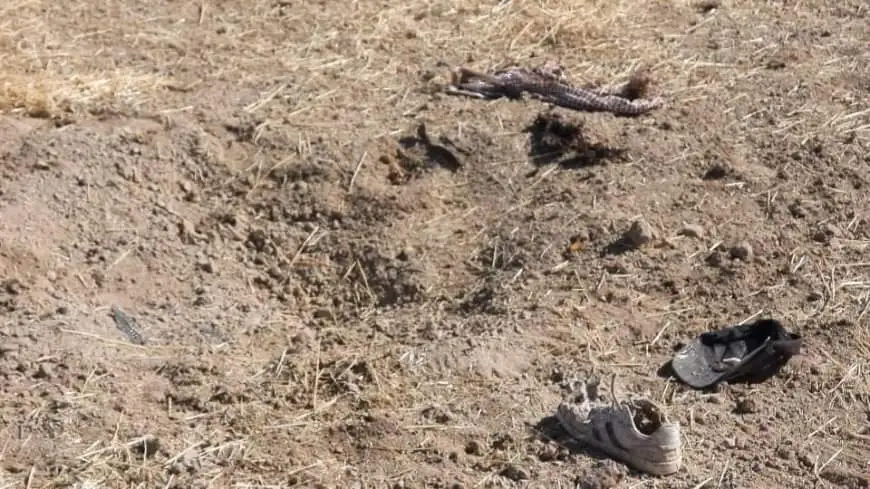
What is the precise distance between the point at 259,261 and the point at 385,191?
0.59m

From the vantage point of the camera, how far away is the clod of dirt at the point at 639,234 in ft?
15.9

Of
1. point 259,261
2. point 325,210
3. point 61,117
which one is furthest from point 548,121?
point 61,117

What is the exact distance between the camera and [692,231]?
490 centimetres

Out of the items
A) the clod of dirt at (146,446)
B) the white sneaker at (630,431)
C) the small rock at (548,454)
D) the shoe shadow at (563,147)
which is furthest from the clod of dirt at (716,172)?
the clod of dirt at (146,446)

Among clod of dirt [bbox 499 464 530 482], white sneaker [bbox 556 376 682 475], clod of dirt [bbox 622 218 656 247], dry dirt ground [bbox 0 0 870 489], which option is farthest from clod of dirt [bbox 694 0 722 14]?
clod of dirt [bbox 499 464 530 482]

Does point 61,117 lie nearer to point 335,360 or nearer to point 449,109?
point 449,109

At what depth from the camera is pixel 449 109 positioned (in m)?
5.88

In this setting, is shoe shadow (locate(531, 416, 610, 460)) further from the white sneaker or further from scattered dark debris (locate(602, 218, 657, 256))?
scattered dark debris (locate(602, 218, 657, 256))

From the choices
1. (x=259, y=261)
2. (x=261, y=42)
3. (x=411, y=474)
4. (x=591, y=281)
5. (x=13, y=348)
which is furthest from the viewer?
(x=261, y=42)

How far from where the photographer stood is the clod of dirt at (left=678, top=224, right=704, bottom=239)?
489 centimetres

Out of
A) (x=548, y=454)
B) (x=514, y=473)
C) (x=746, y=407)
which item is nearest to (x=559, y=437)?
(x=548, y=454)

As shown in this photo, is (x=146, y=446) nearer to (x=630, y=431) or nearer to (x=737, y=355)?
(x=630, y=431)

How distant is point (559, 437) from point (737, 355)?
Result: 2.35 ft

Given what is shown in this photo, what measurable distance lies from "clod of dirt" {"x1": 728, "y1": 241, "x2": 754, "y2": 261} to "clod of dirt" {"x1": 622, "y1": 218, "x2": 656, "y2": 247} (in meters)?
0.29
